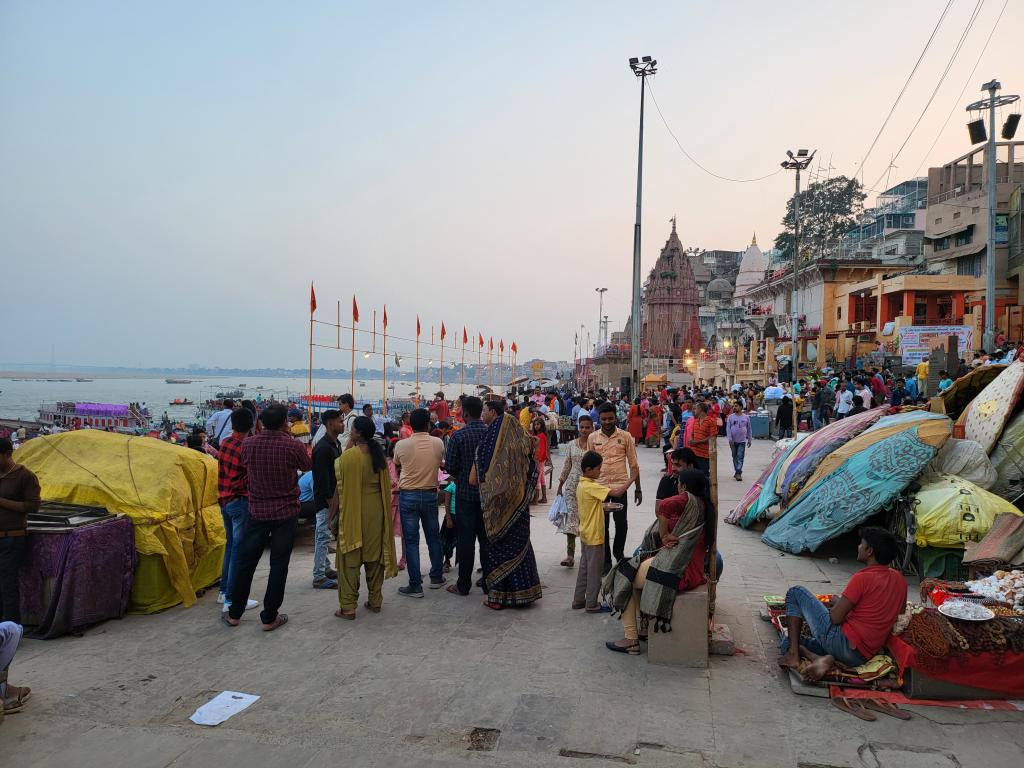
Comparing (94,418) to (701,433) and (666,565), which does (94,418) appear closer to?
(701,433)

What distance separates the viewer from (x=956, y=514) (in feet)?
19.5

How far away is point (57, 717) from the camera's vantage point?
3744 mm

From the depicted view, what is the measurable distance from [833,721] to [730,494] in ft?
24.2

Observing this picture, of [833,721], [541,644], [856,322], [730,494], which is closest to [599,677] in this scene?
[541,644]

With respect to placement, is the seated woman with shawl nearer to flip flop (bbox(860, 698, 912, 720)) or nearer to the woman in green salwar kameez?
flip flop (bbox(860, 698, 912, 720))

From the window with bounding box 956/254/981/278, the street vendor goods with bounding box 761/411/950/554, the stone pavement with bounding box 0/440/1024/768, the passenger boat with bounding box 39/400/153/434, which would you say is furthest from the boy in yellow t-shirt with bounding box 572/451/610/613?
the window with bounding box 956/254/981/278

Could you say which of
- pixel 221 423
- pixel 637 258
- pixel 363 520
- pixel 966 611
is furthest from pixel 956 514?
pixel 637 258

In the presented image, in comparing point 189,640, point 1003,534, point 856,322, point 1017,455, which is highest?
point 856,322

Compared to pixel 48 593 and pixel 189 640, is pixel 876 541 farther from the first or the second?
pixel 48 593

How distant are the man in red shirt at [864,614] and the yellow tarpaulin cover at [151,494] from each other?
4740 millimetres

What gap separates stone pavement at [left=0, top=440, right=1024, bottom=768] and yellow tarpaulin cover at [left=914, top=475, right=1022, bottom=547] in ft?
6.60

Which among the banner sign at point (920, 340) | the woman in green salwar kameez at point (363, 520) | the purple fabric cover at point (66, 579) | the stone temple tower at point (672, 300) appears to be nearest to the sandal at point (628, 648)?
the woman in green salwar kameez at point (363, 520)

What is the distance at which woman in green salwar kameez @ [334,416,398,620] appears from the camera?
5.24 metres

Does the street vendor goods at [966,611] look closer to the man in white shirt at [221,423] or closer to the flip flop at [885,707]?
the flip flop at [885,707]
